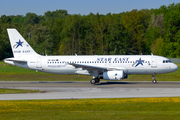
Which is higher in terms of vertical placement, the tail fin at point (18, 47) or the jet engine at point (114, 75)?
the tail fin at point (18, 47)

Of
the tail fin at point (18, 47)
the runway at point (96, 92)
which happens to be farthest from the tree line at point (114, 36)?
the runway at point (96, 92)

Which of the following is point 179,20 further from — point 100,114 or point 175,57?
point 100,114

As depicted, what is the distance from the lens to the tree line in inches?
3804

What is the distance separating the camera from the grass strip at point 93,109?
15492 millimetres

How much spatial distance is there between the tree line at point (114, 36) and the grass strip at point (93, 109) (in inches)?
2940

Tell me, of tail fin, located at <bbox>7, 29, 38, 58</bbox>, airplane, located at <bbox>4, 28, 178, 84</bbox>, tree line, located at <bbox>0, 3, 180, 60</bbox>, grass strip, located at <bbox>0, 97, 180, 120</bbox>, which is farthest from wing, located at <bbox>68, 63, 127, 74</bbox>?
tree line, located at <bbox>0, 3, 180, 60</bbox>

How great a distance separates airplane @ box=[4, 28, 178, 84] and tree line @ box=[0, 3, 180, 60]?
188 feet

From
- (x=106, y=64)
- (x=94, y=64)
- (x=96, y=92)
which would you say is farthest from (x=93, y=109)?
(x=94, y=64)

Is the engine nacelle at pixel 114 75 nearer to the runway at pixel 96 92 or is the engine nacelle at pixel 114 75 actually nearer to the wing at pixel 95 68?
the wing at pixel 95 68

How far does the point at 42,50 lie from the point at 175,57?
46.9 m

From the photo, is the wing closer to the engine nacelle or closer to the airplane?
the airplane

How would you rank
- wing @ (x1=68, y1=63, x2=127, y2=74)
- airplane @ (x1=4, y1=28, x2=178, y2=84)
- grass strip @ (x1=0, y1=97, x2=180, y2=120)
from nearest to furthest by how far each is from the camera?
grass strip @ (x1=0, y1=97, x2=180, y2=120)
wing @ (x1=68, y1=63, x2=127, y2=74)
airplane @ (x1=4, y1=28, x2=178, y2=84)

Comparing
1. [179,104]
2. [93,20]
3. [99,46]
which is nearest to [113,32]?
[99,46]

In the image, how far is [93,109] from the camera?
17.8 metres
